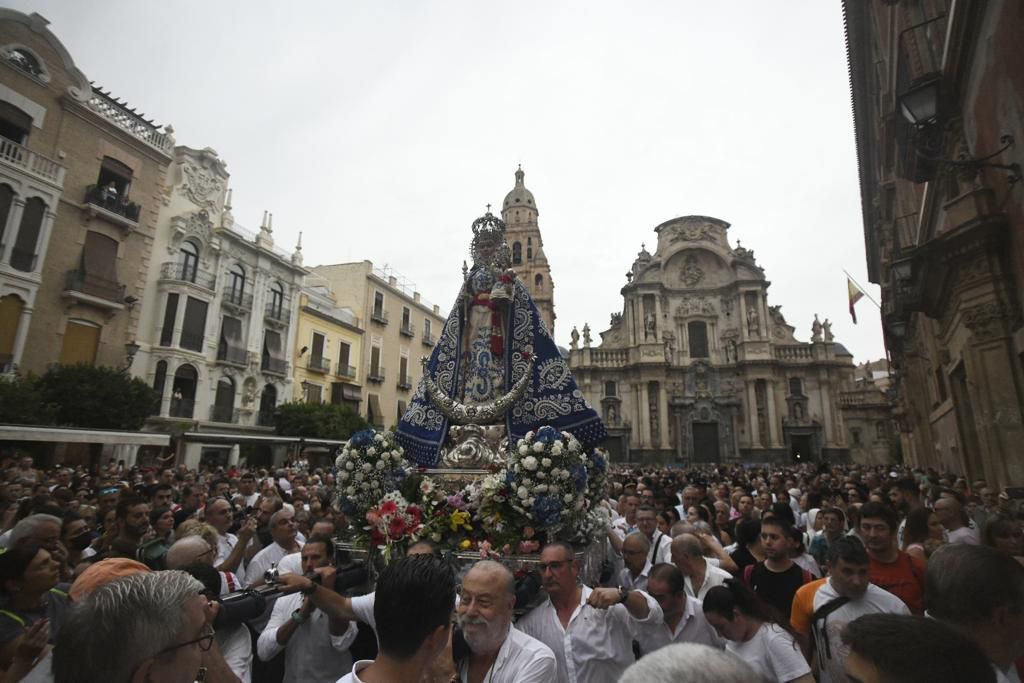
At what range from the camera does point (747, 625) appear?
117 inches

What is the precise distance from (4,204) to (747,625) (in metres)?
21.9

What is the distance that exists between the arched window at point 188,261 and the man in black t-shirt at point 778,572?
2353 cm

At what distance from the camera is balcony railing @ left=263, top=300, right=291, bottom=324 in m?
25.6

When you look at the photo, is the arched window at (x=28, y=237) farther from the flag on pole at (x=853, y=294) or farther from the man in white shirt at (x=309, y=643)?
the flag on pole at (x=853, y=294)

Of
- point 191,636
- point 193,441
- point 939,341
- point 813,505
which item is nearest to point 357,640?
point 191,636

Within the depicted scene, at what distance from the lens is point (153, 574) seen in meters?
1.91

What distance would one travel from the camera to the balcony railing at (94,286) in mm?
17828

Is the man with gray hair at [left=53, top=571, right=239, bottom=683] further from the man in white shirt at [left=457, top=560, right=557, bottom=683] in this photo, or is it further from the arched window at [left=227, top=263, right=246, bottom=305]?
the arched window at [left=227, top=263, right=246, bottom=305]

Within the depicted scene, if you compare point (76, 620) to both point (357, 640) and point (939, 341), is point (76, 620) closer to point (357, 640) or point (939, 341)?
point (357, 640)

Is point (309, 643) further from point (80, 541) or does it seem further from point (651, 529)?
point (651, 529)

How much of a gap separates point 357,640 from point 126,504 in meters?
2.48

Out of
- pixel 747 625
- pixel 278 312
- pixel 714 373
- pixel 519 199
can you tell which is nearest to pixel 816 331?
pixel 714 373

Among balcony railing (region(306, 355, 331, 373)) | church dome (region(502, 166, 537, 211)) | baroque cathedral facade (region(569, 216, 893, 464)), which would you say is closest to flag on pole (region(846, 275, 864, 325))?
baroque cathedral facade (region(569, 216, 893, 464))

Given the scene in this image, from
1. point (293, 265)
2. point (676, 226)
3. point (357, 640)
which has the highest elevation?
point (676, 226)
